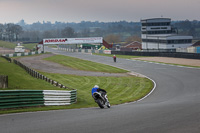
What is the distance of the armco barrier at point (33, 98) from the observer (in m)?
14.8

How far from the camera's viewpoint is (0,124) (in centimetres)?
1129

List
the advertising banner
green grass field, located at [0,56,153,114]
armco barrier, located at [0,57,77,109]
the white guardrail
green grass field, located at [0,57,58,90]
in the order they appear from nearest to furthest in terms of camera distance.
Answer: armco barrier, located at [0,57,77,109]
the white guardrail
green grass field, located at [0,57,58,90]
green grass field, located at [0,56,153,114]
the advertising banner

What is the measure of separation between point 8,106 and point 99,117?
501 cm

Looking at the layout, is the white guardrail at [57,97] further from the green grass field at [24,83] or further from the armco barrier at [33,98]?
the green grass field at [24,83]

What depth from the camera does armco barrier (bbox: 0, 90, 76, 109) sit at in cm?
1482

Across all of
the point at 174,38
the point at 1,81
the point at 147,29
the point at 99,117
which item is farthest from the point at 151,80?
the point at 147,29

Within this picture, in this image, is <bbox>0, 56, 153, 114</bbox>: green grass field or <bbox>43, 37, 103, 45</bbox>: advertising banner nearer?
<bbox>0, 56, 153, 114</bbox>: green grass field

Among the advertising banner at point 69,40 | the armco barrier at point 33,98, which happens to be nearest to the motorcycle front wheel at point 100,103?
the armco barrier at point 33,98

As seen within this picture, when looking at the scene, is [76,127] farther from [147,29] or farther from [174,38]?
[147,29]

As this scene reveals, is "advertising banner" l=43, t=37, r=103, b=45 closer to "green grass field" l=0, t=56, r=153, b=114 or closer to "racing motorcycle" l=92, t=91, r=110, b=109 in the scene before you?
"green grass field" l=0, t=56, r=153, b=114

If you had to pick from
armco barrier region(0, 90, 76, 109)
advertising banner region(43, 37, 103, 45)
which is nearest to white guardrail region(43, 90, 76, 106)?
armco barrier region(0, 90, 76, 109)

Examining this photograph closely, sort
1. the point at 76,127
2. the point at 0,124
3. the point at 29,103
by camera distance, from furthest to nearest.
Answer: the point at 29,103
the point at 0,124
the point at 76,127

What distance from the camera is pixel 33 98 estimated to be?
1609 centimetres

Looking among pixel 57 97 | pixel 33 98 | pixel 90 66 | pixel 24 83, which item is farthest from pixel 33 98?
pixel 90 66
